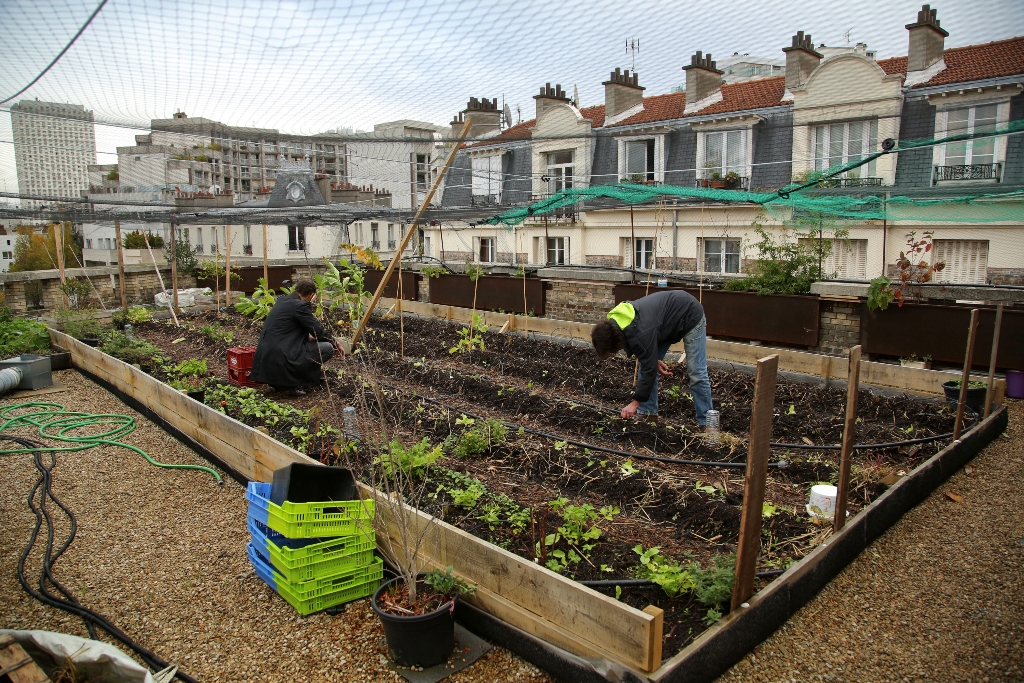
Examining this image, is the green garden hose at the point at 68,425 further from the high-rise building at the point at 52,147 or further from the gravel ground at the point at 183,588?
the high-rise building at the point at 52,147

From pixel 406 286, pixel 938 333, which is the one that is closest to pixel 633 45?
pixel 938 333

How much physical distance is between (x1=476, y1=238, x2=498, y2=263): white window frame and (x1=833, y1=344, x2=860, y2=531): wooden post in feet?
54.3

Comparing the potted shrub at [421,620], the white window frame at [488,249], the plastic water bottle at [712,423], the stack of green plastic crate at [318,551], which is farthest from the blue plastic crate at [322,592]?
the white window frame at [488,249]

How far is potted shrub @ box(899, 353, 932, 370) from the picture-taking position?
816 cm

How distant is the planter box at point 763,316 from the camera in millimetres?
9453

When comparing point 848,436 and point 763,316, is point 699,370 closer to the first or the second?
point 848,436

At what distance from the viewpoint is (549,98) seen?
16.4 metres

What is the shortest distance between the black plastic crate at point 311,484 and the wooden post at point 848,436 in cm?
282

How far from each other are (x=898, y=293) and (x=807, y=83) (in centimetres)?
760

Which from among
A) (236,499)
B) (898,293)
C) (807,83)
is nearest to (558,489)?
(236,499)

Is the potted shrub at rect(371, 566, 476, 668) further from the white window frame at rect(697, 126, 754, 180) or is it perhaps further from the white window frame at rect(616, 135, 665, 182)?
the white window frame at rect(616, 135, 665, 182)

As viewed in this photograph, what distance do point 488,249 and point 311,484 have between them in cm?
1725

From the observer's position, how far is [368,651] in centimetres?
340

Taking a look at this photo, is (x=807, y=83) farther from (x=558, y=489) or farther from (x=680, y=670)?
(x=680, y=670)
